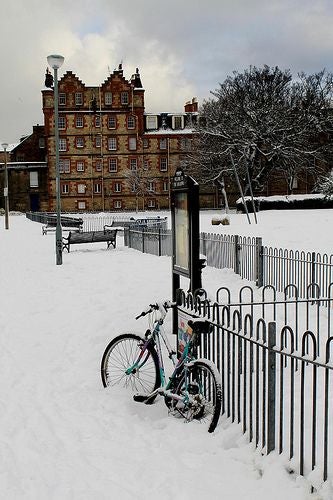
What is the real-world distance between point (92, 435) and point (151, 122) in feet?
230

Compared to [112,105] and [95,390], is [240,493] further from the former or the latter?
[112,105]

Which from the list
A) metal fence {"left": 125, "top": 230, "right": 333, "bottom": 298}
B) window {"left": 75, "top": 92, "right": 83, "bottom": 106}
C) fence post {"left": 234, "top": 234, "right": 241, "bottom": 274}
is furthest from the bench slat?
window {"left": 75, "top": 92, "right": 83, "bottom": 106}

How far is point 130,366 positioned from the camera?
24.4ft

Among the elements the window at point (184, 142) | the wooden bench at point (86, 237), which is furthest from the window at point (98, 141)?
the wooden bench at point (86, 237)

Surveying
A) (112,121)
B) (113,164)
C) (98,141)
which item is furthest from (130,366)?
(98,141)

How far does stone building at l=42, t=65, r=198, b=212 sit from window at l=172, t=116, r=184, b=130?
1.86 feet

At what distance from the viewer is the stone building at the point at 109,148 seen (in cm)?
7088

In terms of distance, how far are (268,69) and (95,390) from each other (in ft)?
172

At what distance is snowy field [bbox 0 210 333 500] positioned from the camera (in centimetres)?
469

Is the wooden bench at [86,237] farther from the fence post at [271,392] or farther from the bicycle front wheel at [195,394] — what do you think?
the fence post at [271,392]

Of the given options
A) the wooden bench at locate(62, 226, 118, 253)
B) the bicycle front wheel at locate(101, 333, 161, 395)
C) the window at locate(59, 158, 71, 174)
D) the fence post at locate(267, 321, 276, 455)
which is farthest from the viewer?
the window at locate(59, 158, 71, 174)

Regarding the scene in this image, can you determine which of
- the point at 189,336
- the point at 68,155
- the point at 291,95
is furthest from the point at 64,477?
the point at 68,155

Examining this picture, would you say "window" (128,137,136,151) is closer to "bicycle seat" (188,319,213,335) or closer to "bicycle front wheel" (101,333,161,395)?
"bicycle front wheel" (101,333,161,395)

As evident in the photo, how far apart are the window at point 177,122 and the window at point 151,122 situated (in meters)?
2.40
